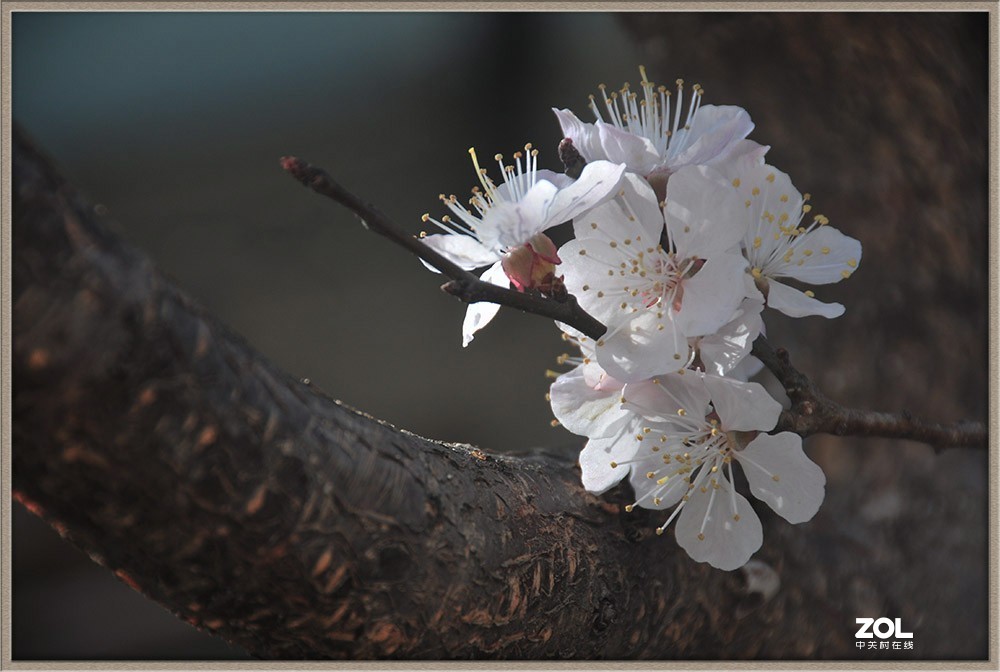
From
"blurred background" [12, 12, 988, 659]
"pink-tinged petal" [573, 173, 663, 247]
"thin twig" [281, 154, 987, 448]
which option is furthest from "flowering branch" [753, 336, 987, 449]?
"blurred background" [12, 12, 988, 659]

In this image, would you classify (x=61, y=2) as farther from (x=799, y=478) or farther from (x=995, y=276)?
(x=995, y=276)

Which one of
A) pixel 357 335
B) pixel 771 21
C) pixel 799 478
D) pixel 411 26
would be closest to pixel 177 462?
pixel 799 478

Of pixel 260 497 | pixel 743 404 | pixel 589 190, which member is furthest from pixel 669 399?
pixel 260 497

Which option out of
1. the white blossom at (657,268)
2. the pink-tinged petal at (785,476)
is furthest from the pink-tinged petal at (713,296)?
the pink-tinged petal at (785,476)

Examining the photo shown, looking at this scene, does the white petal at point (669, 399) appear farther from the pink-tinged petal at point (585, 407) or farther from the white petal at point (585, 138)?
the white petal at point (585, 138)

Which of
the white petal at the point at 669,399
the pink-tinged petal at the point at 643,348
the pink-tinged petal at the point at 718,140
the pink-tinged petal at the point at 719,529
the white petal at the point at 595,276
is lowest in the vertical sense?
the pink-tinged petal at the point at 719,529

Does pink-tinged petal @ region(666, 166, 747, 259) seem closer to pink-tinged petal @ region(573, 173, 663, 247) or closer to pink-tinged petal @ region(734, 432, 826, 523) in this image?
pink-tinged petal @ region(573, 173, 663, 247)

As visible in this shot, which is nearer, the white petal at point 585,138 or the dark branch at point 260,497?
the dark branch at point 260,497
